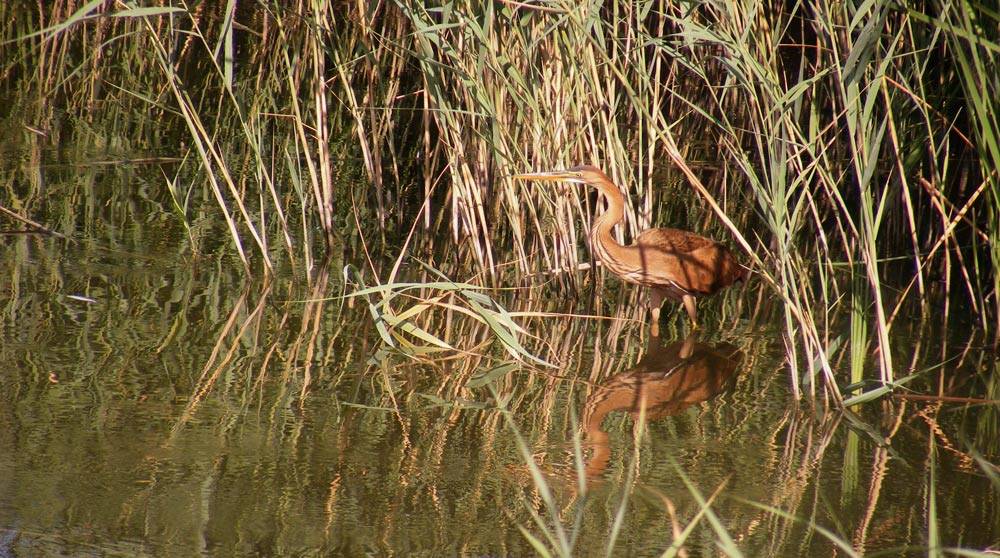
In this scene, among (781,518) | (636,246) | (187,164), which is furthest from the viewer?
(187,164)

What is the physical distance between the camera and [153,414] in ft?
13.7

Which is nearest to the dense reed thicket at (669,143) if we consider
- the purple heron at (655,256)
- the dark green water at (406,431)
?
the purple heron at (655,256)

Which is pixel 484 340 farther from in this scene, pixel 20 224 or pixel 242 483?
pixel 20 224

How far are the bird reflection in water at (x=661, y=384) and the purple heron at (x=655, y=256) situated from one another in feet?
0.79

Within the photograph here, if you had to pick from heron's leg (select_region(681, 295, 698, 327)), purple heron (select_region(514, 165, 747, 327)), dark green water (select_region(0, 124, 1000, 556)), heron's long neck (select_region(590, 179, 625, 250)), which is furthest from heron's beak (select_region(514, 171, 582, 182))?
heron's leg (select_region(681, 295, 698, 327))

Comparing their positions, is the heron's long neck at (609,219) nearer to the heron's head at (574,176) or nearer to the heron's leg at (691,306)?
the heron's head at (574,176)

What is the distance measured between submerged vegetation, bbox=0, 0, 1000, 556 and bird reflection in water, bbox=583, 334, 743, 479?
0.08 ft

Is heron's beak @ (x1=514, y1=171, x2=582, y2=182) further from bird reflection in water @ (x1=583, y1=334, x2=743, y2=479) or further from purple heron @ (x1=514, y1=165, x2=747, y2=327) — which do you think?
bird reflection in water @ (x1=583, y1=334, x2=743, y2=479)

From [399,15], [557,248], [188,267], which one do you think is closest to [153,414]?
[188,267]

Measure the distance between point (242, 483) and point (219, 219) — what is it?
365 cm

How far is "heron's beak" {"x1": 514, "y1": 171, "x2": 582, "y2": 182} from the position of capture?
5.45 metres

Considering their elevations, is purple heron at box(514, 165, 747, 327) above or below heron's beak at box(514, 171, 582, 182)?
below

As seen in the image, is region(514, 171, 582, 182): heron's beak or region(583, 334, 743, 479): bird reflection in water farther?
region(514, 171, 582, 182): heron's beak

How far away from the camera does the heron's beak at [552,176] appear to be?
545cm
